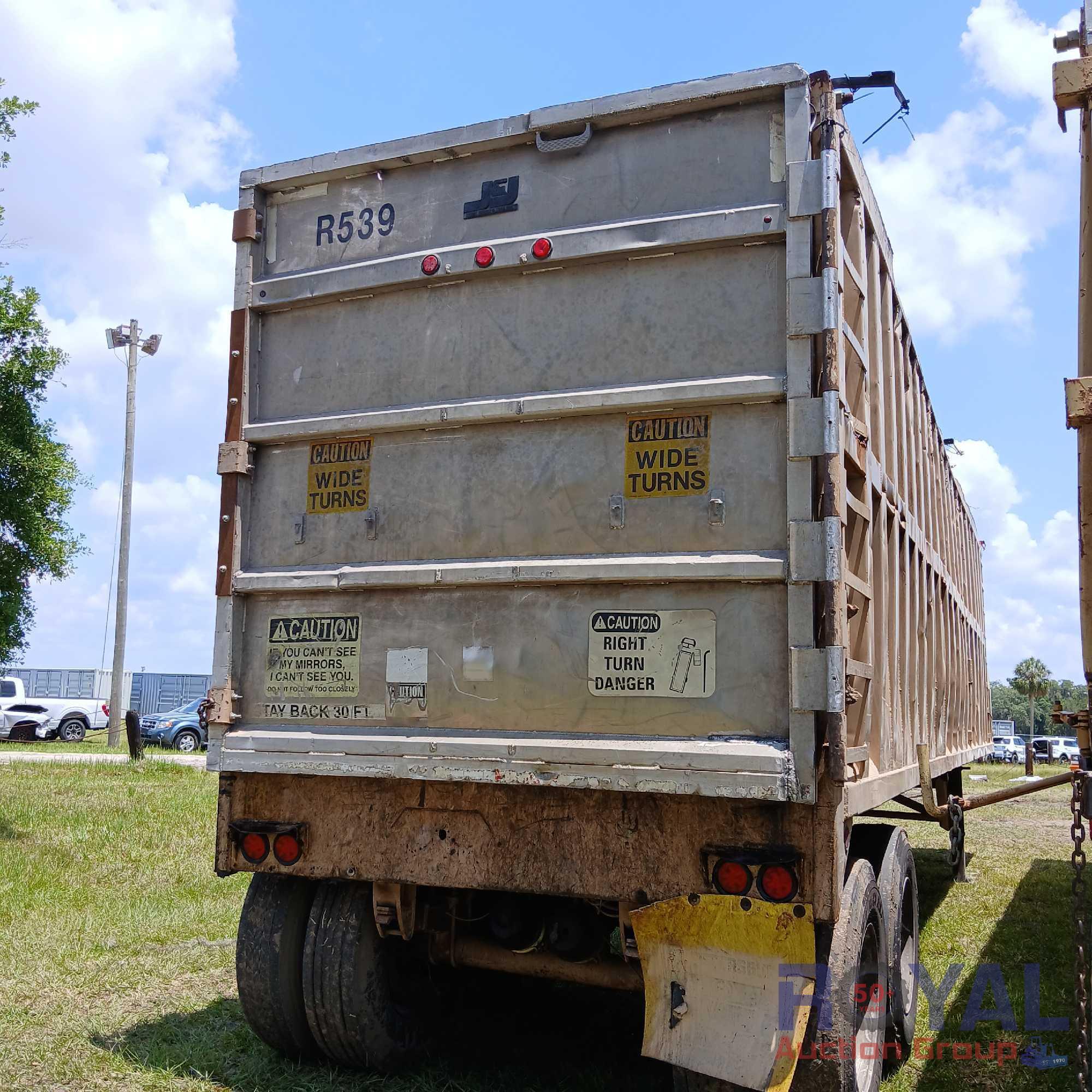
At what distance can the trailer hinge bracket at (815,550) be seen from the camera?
3613 millimetres

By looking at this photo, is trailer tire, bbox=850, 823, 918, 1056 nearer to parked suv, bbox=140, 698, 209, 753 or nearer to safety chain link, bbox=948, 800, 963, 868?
safety chain link, bbox=948, 800, 963, 868

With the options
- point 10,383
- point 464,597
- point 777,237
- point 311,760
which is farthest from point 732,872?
point 10,383

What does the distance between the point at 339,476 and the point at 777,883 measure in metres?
2.38

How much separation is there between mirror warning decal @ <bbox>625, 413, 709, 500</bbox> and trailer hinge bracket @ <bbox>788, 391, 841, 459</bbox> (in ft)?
1.08

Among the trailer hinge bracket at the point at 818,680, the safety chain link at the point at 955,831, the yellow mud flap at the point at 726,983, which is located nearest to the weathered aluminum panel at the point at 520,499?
the trailer hinge bracket at the point at 818,680

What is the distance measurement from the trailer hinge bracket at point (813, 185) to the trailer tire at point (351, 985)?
314 centimetres

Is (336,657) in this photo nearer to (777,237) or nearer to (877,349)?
(777,237)

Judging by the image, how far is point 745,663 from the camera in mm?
3730

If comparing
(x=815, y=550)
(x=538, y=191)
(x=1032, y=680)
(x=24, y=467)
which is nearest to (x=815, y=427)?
(x=815, y=550)

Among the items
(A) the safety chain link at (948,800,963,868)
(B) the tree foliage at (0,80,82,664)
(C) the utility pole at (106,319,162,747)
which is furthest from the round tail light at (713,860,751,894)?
(C) the utility pole at (106,319,162,747)

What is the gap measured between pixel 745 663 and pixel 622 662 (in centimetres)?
44

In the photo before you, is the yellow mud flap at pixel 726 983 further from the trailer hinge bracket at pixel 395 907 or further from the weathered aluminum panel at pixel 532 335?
the weathered aluminum panel at pixel 532 335

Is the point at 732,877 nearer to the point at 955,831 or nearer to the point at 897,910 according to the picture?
the point at 897,910

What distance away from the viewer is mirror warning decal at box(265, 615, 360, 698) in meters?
4.40
